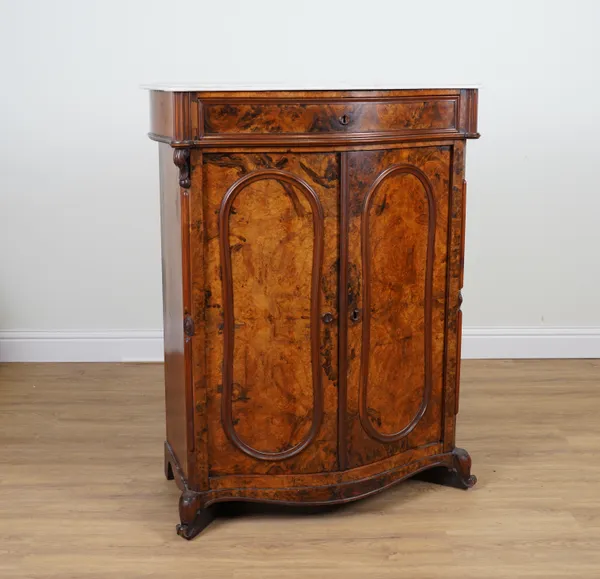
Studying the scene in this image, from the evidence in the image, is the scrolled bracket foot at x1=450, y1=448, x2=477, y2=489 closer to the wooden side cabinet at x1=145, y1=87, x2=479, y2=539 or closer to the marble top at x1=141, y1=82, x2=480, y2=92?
the wooden side cabinet at x1=145, y1=87, x2=479, y2=539

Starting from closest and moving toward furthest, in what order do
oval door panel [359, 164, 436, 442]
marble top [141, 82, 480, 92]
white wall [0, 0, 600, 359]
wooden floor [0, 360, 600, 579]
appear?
marble top [141, 82, 480, 92] → wooden floor [0, 360, 600, 579] → oval door panel [359, 164, 436, 442] → white wall [0, 0, 600, 359]

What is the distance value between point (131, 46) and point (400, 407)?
196 cm

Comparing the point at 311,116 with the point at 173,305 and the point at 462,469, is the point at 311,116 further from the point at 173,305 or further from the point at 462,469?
the point at 462,469

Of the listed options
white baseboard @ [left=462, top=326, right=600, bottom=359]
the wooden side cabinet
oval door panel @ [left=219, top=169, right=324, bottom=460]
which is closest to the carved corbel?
the wooden side cabinet

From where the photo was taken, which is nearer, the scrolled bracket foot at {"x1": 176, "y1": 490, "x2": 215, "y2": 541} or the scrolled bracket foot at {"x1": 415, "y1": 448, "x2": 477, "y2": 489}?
the scrolled bracket foot at {"x1": 176, "y1": 490, "x2": 215, "y2": 541}

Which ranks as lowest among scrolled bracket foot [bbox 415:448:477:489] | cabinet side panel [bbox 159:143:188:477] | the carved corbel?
scrolled bracket foot [bbox 415:448:477:489]

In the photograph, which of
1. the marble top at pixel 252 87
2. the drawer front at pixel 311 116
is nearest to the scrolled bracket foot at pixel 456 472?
the drawer front at pixel 311 116

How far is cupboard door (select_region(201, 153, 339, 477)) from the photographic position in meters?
2.49

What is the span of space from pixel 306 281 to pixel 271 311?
0.12 m

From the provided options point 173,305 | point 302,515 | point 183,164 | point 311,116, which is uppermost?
point 311,116

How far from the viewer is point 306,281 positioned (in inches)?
101

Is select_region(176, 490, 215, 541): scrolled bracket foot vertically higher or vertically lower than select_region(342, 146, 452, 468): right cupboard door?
lower

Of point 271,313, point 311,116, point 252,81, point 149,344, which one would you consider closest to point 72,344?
point 149,344

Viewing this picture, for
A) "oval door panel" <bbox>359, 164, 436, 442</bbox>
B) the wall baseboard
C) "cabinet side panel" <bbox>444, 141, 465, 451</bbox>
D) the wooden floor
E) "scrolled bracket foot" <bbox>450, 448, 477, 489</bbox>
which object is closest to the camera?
the wooden floor
